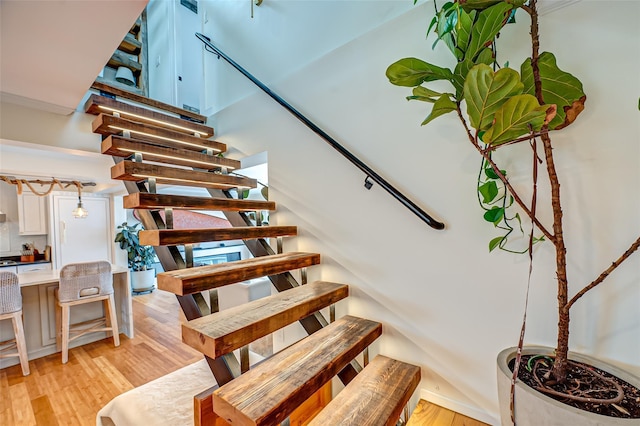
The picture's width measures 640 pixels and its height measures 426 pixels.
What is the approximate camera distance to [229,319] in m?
1.09

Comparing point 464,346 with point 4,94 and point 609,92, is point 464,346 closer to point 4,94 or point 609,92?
point 609,92

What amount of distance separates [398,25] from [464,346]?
1.72 meters

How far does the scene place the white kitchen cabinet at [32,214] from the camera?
466 centimetres

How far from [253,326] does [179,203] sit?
2.79 ft

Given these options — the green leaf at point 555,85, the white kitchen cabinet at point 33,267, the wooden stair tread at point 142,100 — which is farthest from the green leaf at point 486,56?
the white kitchen cabinet at point 33,267

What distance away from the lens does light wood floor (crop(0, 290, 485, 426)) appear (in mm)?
1970

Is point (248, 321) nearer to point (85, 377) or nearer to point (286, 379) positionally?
point (286, 379)

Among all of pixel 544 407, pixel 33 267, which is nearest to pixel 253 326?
pixel 544 407

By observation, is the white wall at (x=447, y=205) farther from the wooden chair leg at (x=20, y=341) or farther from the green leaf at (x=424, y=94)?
the wooden chair leg at (x=20, y=341)

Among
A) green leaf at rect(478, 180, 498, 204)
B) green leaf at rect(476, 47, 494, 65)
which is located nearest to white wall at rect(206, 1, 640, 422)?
green leaf at rect(478, 180, 498, 204)

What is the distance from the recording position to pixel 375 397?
106 cm

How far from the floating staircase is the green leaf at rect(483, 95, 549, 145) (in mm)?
1016

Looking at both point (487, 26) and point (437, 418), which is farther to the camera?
point (437, 418)

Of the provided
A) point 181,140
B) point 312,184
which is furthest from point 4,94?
point 312,184
